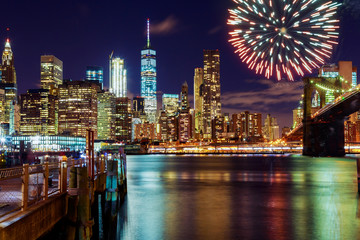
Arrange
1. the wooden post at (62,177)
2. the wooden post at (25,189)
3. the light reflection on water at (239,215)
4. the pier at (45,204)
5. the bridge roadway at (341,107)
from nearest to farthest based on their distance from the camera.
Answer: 1. the pier at (45,204)
2. the wooden post at (25,189)
3. the wooden post at (62,177)
4. the light reflection on water at (239,215)
5. the bridge roadway at (341,107)

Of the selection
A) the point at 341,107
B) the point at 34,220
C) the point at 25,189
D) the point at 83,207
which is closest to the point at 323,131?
the point at 341,107

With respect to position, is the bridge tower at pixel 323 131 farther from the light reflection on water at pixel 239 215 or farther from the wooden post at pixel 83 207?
the wooden post at pixel 83 207

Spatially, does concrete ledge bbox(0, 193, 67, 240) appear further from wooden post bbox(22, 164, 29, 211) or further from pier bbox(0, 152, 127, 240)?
wooden post bbox(22, 164, 29, 211)

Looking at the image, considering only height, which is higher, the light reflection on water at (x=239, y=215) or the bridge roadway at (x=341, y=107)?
the bridge roadway at (x=341, y=107)

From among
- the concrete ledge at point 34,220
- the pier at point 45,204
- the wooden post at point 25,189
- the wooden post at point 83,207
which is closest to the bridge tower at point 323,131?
the pier at point 45,204

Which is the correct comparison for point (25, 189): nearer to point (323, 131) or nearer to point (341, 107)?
point (341, 107)

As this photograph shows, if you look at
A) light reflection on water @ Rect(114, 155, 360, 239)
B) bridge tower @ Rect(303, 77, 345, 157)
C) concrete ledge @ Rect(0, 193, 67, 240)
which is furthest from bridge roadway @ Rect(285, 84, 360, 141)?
concrete ledge @ Rect(0, 193, 67, 240)
